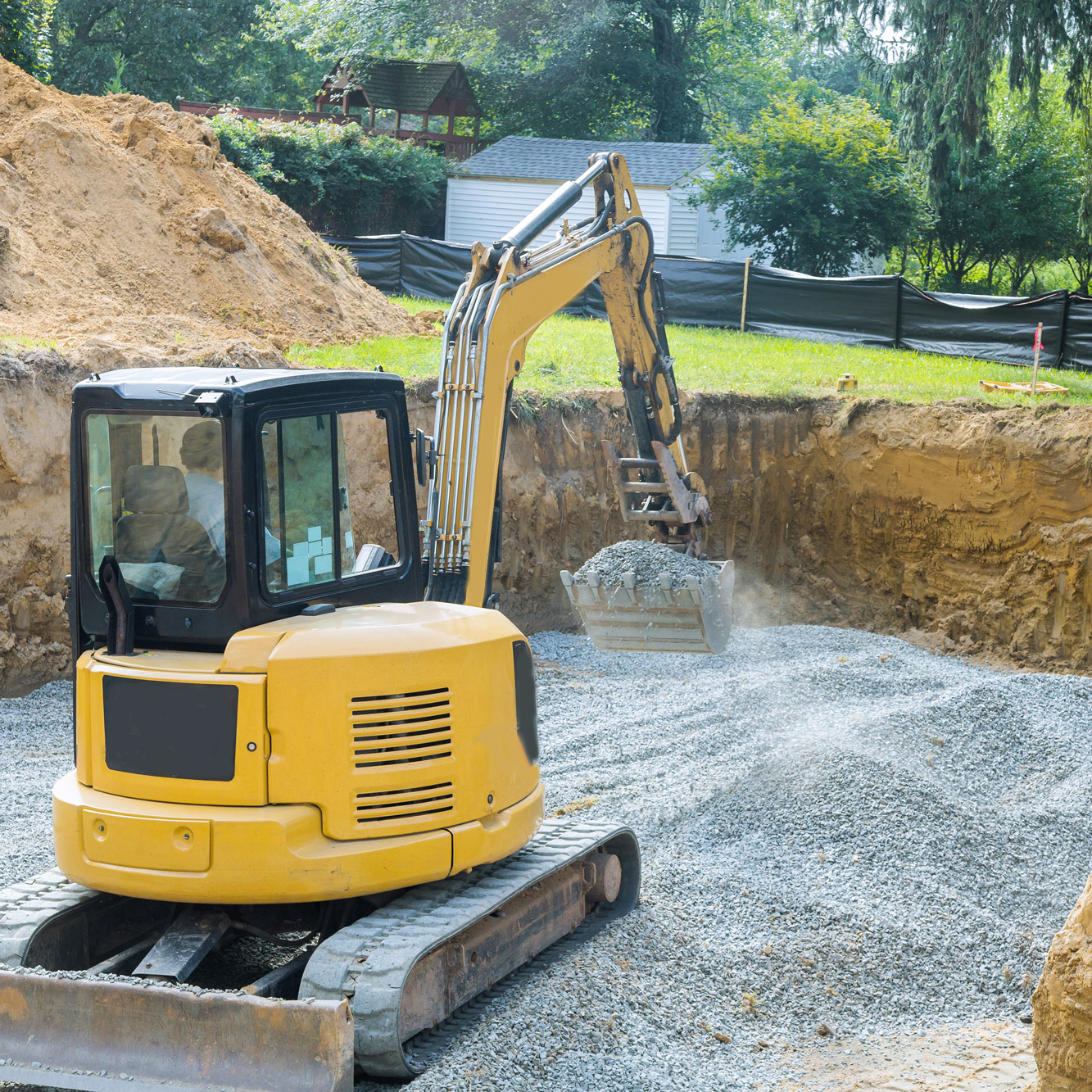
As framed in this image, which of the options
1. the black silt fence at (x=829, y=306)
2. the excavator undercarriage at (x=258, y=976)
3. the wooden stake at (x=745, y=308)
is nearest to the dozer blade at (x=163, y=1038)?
the excavator undercarriage at (x=258, y=976)

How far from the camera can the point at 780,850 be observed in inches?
287

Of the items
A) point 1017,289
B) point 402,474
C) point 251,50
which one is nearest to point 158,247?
point 402,474

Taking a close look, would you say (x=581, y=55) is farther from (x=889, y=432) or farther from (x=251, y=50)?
(x=889, y=432)

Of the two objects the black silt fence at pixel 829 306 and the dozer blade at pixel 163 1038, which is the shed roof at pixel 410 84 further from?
the dozer blade at pixel 163 1038

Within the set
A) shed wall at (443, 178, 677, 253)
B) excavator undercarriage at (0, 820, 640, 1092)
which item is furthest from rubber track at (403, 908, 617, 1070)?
shed wall at (443, 178, 677, 253)

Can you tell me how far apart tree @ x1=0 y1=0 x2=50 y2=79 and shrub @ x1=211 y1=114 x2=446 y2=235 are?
452 cm

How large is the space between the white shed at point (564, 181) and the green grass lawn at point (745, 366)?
1142cm

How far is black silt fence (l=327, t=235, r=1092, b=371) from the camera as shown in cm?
1692

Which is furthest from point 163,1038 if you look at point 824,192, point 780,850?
point 824,192

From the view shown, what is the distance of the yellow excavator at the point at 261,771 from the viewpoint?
431 centimetres

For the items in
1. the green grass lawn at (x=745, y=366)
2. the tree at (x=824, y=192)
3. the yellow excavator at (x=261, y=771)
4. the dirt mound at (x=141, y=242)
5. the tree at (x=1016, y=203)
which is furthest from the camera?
the tree at (x=1016, y=203)

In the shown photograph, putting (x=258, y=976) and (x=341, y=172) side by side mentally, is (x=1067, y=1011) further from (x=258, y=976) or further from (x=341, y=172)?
(x=341, y=172)

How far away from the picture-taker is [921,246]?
31125 mm

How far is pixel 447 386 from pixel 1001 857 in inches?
171
